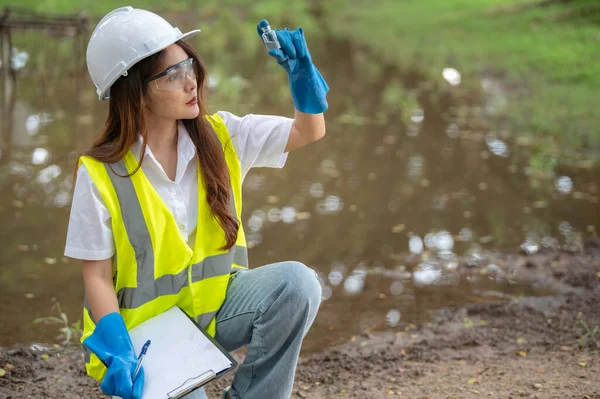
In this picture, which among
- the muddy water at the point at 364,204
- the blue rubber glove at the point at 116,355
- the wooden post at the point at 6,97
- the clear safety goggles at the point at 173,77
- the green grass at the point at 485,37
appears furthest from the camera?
the green grass at the point at 485,37

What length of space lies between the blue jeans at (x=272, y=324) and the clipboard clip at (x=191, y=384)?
0.19 m

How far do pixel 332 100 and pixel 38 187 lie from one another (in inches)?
172

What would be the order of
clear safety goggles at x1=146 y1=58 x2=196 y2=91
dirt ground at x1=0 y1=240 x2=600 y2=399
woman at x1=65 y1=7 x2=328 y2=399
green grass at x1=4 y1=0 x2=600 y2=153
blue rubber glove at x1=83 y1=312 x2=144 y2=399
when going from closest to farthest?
blue rubber glove at x1=83 y1=312 x2=144 y2=399 → woman at x1=65 y1=7 x2=328 y2=399 → clear safety goggles at x1=146 y1=58 x2=196 y2=91 → dirt ground at x1=0 y1=240 x2=600 y2=399 → green grass at x1=4 y1=0 x2=600 y2=153

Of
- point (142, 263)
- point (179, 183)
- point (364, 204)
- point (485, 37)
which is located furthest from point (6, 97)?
point (485, 37)

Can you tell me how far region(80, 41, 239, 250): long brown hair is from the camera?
2445 mm

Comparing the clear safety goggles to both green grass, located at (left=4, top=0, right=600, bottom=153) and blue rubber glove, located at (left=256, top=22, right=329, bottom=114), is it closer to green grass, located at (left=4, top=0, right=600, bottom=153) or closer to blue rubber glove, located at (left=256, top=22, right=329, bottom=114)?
blue rubber glove, located at (left=256, top=22, right=329, bottom=114)

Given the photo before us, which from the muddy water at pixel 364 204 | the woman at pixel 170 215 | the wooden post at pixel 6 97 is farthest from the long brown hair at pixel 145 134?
the wooden post at pixel 6 97

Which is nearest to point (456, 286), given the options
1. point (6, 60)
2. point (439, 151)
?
point (439, 151)

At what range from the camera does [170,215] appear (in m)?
2.45

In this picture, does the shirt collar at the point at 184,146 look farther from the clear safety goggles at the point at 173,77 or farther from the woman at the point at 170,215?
the clear safety goggles at the point at 173,77

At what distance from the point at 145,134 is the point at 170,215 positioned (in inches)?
10.3

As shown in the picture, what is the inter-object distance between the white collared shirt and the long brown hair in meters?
0.04

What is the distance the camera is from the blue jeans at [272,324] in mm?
2502

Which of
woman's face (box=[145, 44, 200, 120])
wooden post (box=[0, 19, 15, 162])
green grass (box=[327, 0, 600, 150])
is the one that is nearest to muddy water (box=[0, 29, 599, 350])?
wooden post (box=[0, 19, 15, 162])
